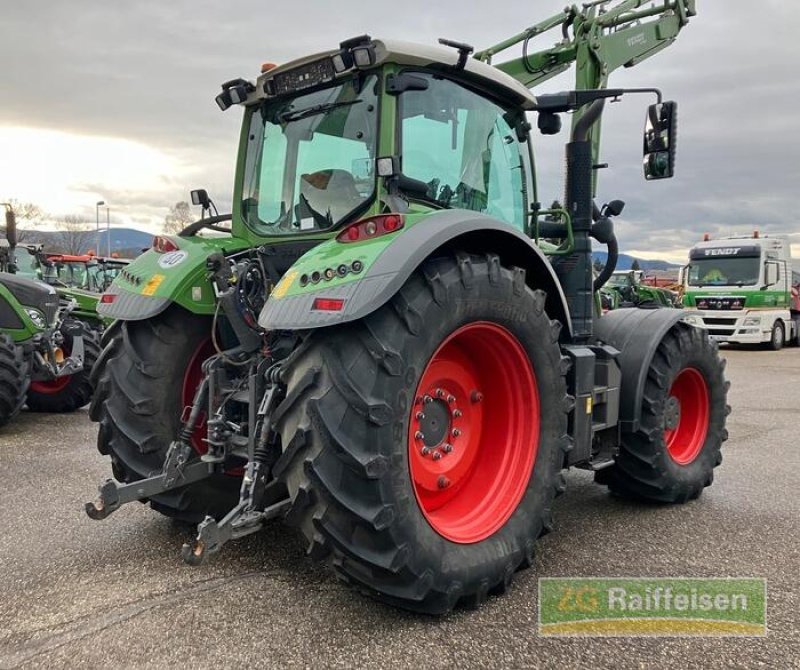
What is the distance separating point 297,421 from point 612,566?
5.91 feet

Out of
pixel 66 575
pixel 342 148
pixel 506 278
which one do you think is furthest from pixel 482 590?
pixel 342 148

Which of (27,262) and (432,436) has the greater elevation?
(27,262)

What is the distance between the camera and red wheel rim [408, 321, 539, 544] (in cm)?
297

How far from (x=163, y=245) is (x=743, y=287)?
1673 centimetres

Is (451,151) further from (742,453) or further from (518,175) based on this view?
(742,453)

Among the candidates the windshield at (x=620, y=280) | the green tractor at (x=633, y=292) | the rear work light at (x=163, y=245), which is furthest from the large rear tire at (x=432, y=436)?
the windshield at (x=620, y=280)

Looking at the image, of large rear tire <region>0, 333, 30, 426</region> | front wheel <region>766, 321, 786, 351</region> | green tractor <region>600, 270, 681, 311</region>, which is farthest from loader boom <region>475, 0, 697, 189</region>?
front wheel <region>766, 321, 786, 351</region>

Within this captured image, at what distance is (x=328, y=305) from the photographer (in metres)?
2.50

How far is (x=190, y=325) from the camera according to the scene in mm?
3574

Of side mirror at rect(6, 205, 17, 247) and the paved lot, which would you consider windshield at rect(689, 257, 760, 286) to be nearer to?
the paved lot

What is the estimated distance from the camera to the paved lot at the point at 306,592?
2.46 m

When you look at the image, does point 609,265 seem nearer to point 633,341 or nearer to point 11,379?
point 633,341

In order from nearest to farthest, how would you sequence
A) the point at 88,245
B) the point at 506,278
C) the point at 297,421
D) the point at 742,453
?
the point at 297,421, the point at 506,278, the point at 742,453, the point at 88,245

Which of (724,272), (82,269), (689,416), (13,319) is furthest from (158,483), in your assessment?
(724,272)
